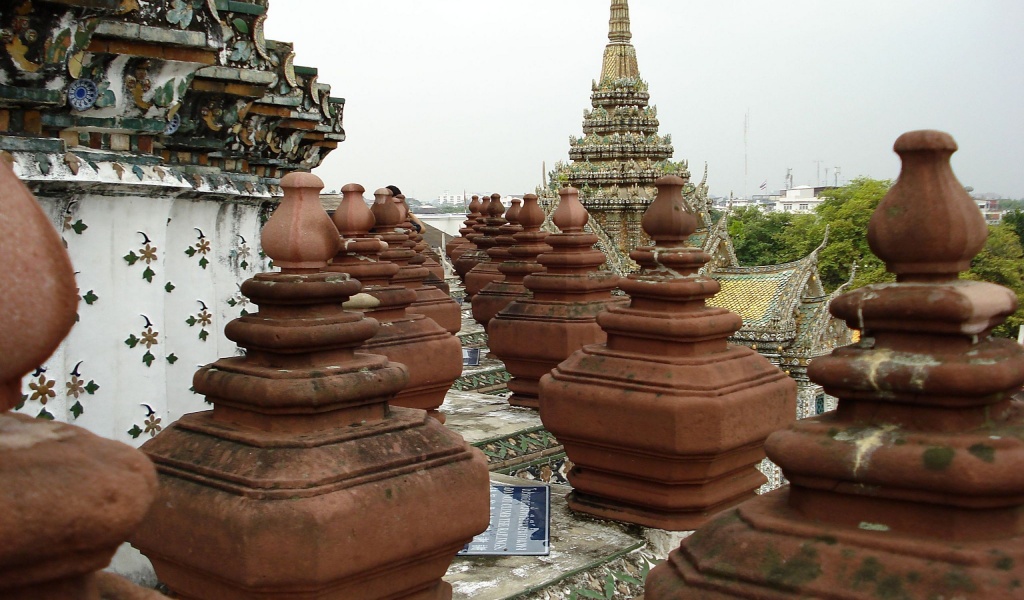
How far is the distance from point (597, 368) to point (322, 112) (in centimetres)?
519

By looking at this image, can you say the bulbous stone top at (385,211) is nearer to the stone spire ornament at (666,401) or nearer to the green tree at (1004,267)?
the stone spire ornament at (666,401)

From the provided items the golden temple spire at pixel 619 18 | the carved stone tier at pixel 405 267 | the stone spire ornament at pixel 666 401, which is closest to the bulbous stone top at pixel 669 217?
the stone spire ornament at pixel 666 401

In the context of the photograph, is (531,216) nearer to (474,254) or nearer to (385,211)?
(385,211)

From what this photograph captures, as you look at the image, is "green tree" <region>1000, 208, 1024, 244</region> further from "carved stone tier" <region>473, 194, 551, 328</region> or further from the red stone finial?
the red stone finial

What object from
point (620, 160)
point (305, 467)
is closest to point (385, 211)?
point (305, 467)

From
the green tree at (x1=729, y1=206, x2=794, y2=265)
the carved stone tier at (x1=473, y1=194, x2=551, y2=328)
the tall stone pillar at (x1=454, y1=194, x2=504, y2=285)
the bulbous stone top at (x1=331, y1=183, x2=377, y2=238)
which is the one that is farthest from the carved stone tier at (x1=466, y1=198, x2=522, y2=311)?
the green tree at (x1=729, y1=206, x2=794, y2=265)

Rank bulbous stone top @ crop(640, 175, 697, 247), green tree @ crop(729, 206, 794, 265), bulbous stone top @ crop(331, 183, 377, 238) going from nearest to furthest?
bulbous stone top @ crop(640, 175, 697, 247) < bulbous stone top @ crop(331, 183, 377, 238) < green tree @ crop(729, 206, 794, 265)

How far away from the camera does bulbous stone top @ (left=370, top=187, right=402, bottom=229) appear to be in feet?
22.8

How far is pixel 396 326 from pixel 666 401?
1.92 meters

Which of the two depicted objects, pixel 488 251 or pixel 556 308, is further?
pixel 488 251

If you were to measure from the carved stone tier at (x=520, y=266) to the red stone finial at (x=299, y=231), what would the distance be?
4.55 metres

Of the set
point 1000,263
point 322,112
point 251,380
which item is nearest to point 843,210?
point 1000,263

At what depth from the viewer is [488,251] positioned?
9.41 meters

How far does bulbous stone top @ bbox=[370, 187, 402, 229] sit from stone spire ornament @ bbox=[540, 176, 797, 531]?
2643 millimetres
